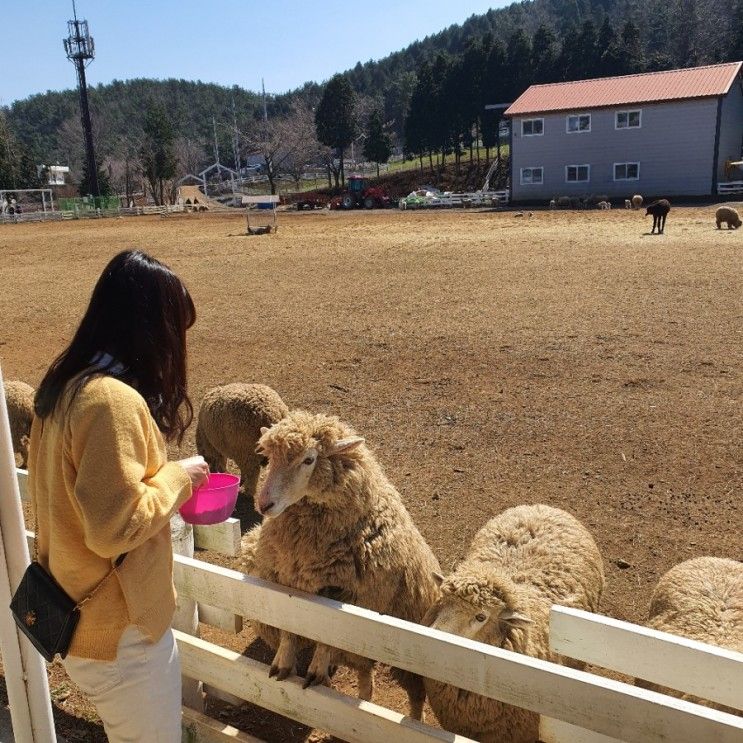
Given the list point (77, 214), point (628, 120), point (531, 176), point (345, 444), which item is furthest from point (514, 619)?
point (77, 214)

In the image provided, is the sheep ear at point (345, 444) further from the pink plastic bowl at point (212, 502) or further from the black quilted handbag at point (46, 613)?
the black quilted handbag at point (46, 613)

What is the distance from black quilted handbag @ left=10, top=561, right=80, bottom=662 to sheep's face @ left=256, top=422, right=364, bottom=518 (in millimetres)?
985

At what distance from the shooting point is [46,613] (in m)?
2.27

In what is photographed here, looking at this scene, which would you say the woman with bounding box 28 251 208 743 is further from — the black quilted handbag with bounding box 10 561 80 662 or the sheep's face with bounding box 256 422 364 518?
the sheep's face with bounding box 256 422 364 518

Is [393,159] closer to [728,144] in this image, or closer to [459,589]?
[728,144]

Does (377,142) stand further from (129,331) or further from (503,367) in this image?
(129,331)

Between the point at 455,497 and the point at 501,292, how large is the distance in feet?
28.2

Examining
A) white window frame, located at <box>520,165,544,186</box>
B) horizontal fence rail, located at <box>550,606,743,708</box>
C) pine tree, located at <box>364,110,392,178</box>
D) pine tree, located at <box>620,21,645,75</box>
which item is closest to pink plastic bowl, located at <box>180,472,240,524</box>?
horizontal fence rail, located at <box>550,606,743,708</box>

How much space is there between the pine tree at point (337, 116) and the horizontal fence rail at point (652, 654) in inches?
2824

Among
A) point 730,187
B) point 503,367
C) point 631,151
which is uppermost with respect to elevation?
point 631,151

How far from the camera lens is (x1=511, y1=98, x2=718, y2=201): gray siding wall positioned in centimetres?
4138

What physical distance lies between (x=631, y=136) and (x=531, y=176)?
681 centimetres

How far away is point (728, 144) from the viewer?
1703 inches

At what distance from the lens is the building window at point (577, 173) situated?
45.6m
